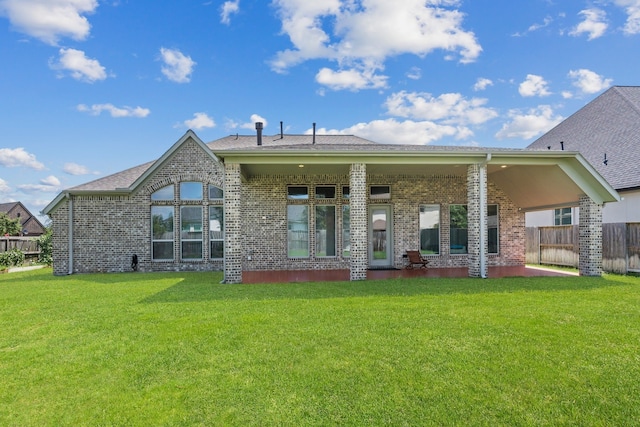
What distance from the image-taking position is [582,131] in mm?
16672

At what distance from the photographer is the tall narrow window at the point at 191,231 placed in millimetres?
13195

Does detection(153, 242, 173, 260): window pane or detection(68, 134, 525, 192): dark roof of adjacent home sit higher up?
detection(68, 134, 525, 192): dark roof of adjacent home

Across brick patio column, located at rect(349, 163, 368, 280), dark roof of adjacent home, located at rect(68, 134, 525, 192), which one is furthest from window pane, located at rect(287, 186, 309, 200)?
brick patio column, located at rect(349, 163, 368, 280)

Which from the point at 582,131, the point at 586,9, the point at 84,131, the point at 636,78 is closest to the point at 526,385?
the point at 586,9

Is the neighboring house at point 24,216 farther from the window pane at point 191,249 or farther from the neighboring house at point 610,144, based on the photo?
the neighboring house at point 610,144

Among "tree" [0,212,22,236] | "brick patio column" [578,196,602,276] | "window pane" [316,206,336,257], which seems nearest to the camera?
"brick patio column" [578,196,602,276]

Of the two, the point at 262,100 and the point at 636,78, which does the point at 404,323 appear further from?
the point at 636,78

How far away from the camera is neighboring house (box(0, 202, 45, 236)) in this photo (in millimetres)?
39812

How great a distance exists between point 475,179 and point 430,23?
5400mm

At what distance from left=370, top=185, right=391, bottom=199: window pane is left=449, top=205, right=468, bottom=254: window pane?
A: 2.38 metres

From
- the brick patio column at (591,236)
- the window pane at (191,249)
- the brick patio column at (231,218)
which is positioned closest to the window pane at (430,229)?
the brick patio column at (591,236)

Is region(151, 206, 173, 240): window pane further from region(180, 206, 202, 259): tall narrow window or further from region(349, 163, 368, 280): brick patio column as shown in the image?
region(349, 163, 368, 280): brick patio column

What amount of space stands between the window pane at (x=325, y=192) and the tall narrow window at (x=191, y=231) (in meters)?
4.44

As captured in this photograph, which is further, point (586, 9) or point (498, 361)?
point (586, 9)
